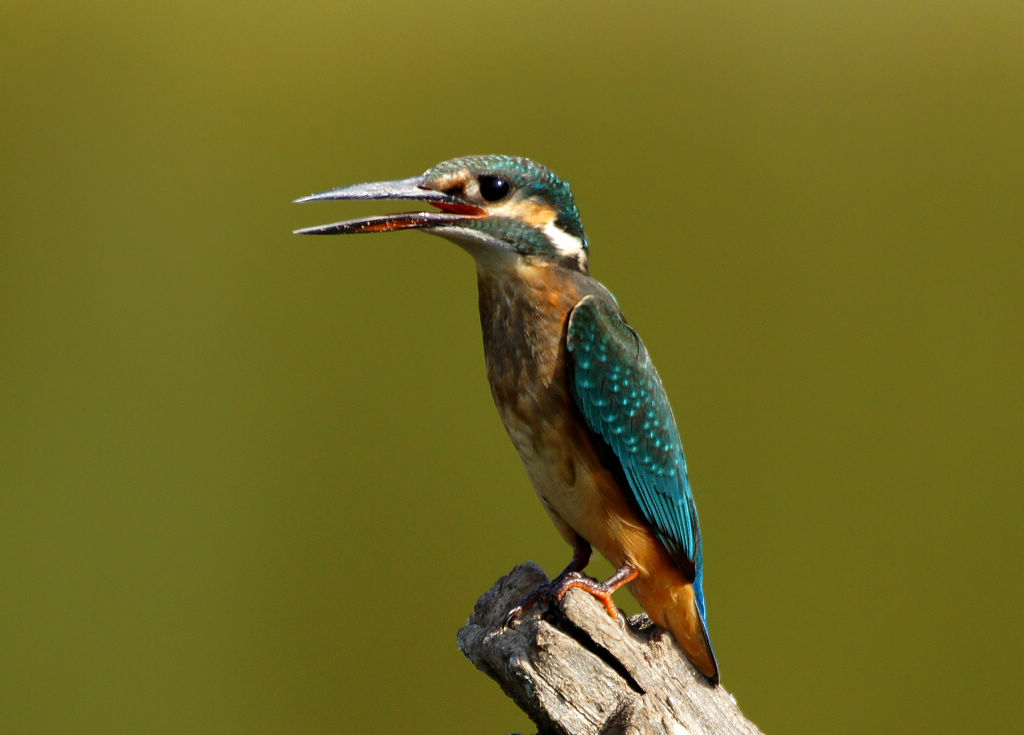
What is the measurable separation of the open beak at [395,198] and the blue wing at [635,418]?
0.26 m

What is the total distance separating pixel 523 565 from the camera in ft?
5.37

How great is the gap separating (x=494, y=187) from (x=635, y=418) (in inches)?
16.9

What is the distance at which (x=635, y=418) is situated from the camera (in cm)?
160

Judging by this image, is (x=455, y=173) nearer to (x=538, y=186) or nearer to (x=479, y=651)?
(x=538, y=186)

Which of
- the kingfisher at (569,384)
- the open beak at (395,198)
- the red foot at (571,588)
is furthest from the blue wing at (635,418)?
the open beak at (395,198)

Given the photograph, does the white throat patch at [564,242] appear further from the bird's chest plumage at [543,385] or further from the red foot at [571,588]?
the red foot at [571,588]

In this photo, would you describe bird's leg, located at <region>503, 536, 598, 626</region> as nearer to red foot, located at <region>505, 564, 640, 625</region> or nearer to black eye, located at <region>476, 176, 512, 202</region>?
red foot, located at <region>505, 564, 640, 625</region>

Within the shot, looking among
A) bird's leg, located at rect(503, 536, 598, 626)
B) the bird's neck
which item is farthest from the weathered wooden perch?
the bird's neck

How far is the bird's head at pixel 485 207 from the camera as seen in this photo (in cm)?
148

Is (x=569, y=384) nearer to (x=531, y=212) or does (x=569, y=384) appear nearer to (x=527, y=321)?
(x=527, y=321)

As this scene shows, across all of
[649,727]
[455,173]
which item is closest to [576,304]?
[455,173]

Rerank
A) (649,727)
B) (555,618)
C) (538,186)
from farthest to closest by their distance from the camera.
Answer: (538,186) → (555,618) → (649,727)

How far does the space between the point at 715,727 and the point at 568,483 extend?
429mm

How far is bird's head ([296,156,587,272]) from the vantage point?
4.84ft
